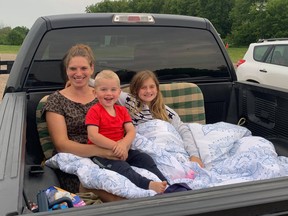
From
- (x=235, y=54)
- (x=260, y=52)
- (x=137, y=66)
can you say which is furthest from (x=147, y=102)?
(x=235, y=54)

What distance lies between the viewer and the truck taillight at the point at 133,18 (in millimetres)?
3446

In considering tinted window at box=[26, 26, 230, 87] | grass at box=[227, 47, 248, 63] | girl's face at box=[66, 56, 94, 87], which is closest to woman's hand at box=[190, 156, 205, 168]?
tinted window at box=[26, 26, 230, 87]

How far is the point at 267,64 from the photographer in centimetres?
934

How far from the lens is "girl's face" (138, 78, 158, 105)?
3.25 m

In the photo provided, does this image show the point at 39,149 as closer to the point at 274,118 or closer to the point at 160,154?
the point at 160,154

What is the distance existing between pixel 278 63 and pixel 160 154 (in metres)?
7.04

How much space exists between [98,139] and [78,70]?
0.60 meters

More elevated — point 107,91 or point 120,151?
point 107,91

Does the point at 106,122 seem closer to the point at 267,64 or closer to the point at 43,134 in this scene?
the point at 43,134

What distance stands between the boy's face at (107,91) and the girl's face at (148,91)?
1.32ft

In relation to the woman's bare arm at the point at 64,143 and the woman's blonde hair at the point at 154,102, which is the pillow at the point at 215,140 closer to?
the woman's blonde hair at the point at 154,102

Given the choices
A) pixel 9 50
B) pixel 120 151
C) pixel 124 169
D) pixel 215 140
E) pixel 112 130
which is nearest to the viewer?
pixel 124 169

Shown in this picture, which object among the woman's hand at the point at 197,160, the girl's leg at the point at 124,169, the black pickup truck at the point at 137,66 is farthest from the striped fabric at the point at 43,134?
the woman's hand at the point at 197,160

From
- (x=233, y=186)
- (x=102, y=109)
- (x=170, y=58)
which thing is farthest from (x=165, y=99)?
(x=233, y=186)
